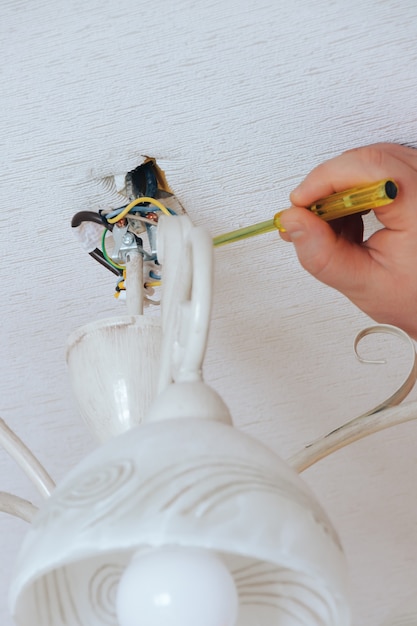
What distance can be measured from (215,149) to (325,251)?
0.17 m

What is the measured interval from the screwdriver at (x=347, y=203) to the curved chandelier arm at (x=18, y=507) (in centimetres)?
33

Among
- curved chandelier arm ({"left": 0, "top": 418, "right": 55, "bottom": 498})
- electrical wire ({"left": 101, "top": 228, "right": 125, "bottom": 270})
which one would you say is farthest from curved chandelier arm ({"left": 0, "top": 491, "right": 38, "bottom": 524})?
electrical wire ({"left": 101, "top": 228, "right": 125, "bottom": 270})

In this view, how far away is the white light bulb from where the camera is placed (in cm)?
51

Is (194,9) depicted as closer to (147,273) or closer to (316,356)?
(147,273)

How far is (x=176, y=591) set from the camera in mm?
510

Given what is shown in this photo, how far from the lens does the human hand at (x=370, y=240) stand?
85 centimetres

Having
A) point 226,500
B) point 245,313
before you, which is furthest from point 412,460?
point 226,500

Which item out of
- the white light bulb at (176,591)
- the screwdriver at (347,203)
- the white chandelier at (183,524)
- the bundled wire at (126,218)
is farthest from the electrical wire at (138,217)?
the white light bulb at (176,591)

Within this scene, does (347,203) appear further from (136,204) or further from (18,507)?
(18,507)

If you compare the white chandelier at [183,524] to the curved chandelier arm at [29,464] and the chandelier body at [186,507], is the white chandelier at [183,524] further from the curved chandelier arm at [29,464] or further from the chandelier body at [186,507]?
the curved chandelier arm at [29,464]

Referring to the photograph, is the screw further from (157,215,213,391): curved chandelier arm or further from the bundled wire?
(157,215,213,391): curved chandelier arm

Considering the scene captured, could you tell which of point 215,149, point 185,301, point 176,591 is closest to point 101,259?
point 215,149

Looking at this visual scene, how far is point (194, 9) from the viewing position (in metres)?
0.80

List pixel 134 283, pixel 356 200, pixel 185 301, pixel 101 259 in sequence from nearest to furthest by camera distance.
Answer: pixel 185 301 → pixel 356 200 → pixel 134 283 → pixel 101 259
